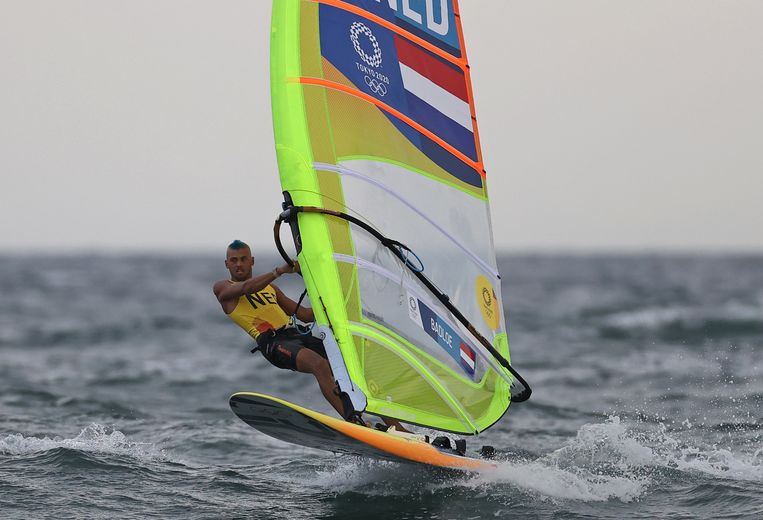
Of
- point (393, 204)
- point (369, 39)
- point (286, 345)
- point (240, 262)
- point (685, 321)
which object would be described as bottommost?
point (685, 321)

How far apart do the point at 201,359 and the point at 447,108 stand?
938cm

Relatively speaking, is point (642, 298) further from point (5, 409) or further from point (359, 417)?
point (359, 417)

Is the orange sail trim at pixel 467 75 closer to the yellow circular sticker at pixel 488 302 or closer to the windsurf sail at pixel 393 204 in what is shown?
the windsurf sail at pixel 393 204

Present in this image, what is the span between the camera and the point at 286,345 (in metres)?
5.88

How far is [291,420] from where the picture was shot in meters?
5.26

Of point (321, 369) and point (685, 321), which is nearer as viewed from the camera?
point (321, 369)

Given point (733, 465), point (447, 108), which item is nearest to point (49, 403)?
point (447, 108)

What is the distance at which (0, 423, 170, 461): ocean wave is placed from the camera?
686 centimetres

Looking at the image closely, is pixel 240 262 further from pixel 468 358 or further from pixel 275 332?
pixel 468 358

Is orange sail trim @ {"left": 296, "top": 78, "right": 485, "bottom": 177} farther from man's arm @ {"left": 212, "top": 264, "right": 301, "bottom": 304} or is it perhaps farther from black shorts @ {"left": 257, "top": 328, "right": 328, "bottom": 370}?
black shorts @ {"left": 257, "top": 328, "right": 328, "bottom": 370}

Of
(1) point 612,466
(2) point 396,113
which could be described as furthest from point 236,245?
(1) point 612,466

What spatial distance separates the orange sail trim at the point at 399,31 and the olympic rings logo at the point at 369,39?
0.25ft

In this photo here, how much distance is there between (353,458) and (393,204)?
1.90m

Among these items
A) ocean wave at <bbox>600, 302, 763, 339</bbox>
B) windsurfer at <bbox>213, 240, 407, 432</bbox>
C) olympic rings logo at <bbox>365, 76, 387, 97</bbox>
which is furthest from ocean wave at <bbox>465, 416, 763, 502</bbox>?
ocean wave at <bbox>600, 302, 763, 339</bbox>
